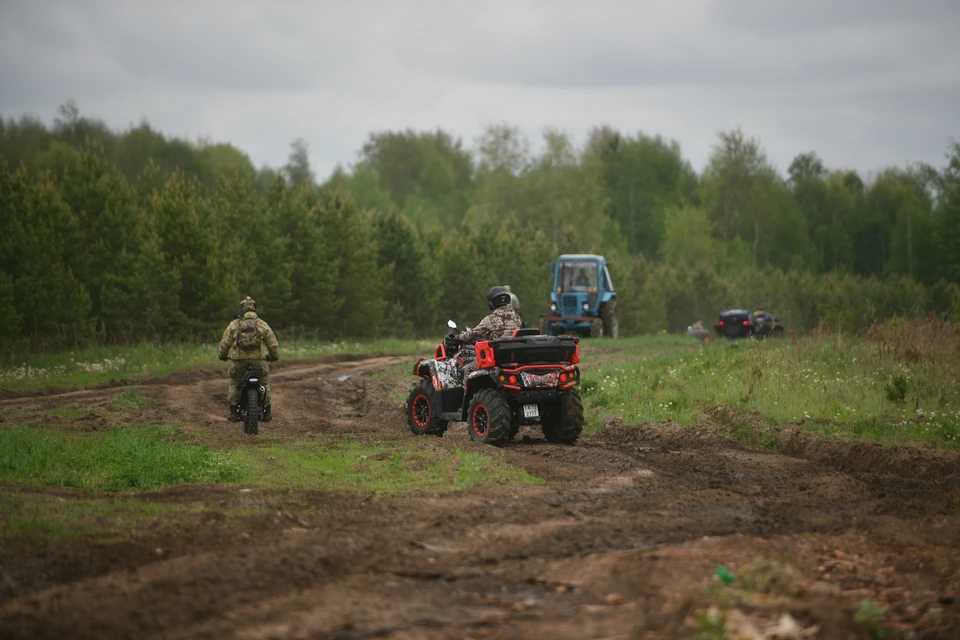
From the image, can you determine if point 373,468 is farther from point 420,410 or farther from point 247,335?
point 247,335

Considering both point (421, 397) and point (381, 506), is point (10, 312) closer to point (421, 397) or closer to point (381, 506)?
point (421, 397)

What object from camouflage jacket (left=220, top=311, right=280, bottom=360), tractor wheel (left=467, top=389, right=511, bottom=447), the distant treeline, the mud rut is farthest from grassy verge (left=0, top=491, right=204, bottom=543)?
the distant treeline

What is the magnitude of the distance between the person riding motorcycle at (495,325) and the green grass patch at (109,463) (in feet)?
12.8

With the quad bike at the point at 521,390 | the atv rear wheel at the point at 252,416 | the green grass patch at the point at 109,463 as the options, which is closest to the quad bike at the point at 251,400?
the atv rear wheel at the point at 252,416

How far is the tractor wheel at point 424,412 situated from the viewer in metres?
15.0

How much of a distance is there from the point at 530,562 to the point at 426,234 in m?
48.1

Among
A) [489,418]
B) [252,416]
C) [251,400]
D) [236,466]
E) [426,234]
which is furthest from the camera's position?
[426,234]

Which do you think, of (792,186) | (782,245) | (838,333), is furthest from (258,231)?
(792,186)

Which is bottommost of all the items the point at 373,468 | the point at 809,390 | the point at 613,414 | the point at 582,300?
the point at 613,414

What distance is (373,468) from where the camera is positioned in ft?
37.7

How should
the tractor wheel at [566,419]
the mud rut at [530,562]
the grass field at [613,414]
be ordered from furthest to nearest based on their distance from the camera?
→ the tractor wheel at [566,419] < the grass field at [613,414] < the mud rut at [530,562]

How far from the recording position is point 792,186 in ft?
365

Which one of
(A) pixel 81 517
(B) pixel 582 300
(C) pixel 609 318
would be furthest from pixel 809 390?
(C) pixel 609 318

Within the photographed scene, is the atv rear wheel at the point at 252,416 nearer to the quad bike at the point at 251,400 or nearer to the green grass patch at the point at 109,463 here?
the quad bike at the point at 251,400
